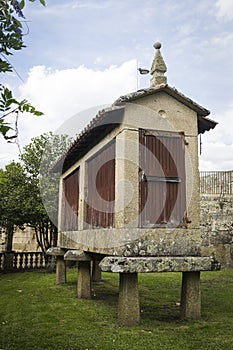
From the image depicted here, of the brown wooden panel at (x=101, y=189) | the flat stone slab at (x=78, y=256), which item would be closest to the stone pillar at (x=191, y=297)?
the brown wooden panel at (x=101, y=189)

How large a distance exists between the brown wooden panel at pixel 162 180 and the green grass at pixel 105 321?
58.5 inches

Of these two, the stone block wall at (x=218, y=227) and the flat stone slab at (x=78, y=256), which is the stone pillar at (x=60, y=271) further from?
the stone block wall at (x=218, y=227)

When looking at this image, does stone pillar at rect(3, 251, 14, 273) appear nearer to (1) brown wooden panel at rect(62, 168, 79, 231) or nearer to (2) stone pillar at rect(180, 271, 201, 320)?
(1) brown wooden panel at rect(62, 168, 79, 231)

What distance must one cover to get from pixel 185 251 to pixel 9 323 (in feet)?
9.64

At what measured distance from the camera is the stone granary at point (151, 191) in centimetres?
513

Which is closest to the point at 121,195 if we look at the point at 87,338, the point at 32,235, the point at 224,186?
the point at 87,338

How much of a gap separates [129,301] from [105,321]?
77 centimetres

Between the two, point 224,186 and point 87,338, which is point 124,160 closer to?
point 87,338

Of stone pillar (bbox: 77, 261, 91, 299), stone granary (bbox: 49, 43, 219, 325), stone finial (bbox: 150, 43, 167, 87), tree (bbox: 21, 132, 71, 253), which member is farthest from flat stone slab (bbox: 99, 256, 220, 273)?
tree (bbox: 21, 132, 71, 253)

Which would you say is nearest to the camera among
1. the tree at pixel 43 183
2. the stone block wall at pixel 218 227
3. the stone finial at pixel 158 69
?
the stone finial at pixel 158 69

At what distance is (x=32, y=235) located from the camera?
18.0m

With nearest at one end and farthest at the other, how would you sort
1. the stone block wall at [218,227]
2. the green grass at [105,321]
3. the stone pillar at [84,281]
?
the green grass at [105,321] < the stone pillar at [84,281] < the stone block wall at [218,227]

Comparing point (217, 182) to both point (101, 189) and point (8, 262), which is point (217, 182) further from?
point (101, 189)

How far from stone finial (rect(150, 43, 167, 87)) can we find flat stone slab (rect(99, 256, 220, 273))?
301 centimetres
